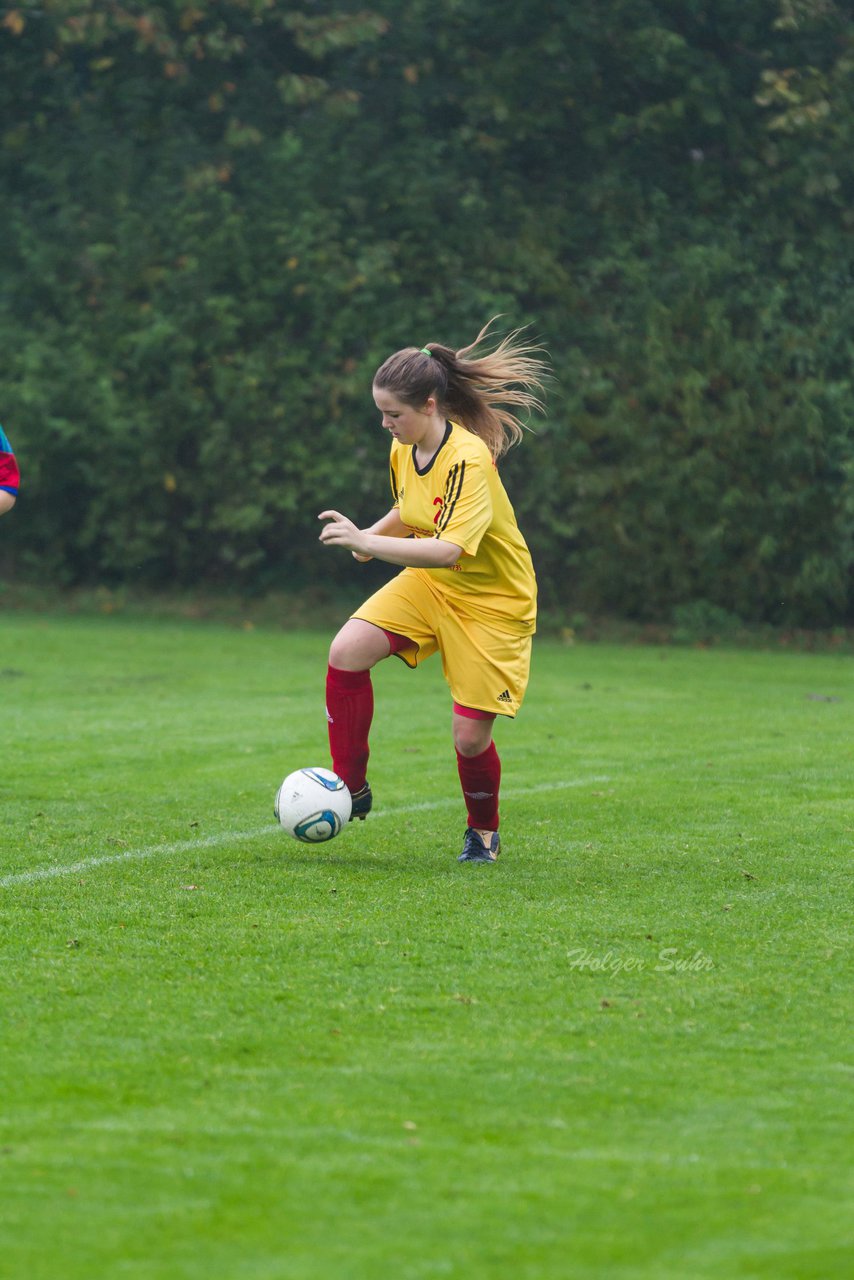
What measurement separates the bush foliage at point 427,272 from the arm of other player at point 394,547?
11445 mm

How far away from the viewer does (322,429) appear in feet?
59.0

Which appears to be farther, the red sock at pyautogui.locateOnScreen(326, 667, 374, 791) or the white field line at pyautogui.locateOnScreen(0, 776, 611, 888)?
the red sock at pyautogui.locateOnScreen(326, 667, 374, 791)

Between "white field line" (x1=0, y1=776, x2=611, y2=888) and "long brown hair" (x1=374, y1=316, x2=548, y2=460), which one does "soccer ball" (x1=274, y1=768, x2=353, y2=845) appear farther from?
"long brown hair" (x1=374, y1=316, x2=548, y2=460)

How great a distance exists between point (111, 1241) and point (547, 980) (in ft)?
6.20

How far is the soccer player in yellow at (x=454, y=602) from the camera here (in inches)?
236

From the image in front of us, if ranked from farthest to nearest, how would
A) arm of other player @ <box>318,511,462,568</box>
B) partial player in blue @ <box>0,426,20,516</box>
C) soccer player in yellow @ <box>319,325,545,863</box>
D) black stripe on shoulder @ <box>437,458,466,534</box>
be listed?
partial player in blue @ <box>0,426,20,516</box>, soccer player in yellow @ <box>319,325,545,863</box>, black stripe on shoulder @ <box>437,458,466,534</box>, arm of other player @ <box>318,511,462,568</box>

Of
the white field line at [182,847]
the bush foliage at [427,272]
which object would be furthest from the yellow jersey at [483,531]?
the bush foliage at [427,272]

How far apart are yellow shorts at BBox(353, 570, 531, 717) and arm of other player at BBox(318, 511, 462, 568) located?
1.31 feet

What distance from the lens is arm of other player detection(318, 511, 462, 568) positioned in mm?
5543

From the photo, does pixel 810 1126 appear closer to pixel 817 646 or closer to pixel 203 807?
pixel 203 807

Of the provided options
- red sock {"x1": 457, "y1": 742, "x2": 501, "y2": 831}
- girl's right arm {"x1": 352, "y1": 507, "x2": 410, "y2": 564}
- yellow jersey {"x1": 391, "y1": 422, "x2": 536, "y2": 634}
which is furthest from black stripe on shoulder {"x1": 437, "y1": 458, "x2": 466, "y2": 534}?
red sock {"x1": 457, "y1": 742, "x2": 501, "y2": 831}

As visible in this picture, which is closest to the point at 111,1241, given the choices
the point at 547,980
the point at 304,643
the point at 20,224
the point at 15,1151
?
the point at 15,1151

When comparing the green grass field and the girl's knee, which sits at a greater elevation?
the girl's knee

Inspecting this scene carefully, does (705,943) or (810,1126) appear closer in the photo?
(810,1126)
